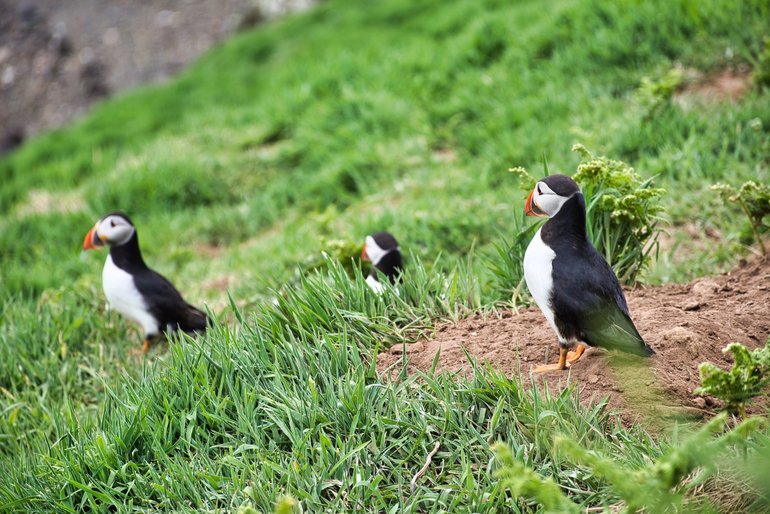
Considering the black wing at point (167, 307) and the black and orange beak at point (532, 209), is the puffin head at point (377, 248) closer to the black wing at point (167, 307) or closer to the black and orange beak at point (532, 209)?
the black wing at point (167, 307)

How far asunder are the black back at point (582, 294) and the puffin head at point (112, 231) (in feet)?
8.65

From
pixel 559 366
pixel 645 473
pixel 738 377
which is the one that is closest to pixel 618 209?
pixel 559 366

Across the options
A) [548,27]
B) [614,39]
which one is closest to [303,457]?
[614,39]

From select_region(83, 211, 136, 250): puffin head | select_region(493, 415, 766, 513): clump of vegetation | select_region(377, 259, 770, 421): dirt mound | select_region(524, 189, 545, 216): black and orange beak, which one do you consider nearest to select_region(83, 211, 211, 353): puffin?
select_region(83, 211, 136, 250): puffin head

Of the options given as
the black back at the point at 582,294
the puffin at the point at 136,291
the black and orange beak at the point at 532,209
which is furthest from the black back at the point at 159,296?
the black back at the point at 582,294

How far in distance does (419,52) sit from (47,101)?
645cm

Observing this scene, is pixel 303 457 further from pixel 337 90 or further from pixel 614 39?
pixel 337 90

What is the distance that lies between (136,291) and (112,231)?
0.40m

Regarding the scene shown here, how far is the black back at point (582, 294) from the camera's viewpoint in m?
2.78

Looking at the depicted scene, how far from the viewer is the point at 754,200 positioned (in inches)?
141

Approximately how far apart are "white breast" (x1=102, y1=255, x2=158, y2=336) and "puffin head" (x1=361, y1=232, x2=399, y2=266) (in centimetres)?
123

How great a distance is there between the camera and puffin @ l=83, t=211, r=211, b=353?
441 cm

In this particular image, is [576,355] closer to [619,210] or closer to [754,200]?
[619,210]

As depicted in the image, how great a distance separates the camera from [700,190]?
492cm
